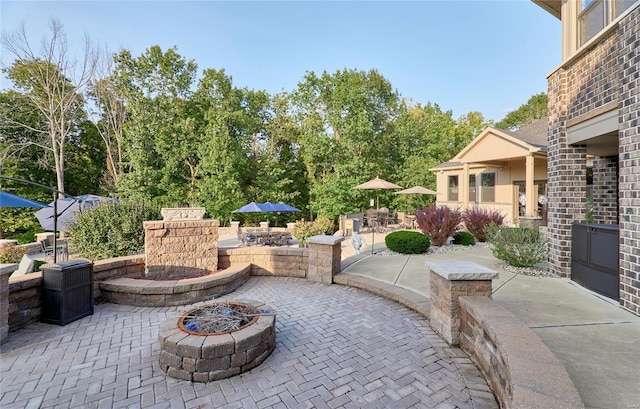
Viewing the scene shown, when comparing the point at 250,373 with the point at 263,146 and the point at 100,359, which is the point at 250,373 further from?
the point at 263,146

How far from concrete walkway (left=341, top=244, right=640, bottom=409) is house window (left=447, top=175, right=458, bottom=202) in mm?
12073

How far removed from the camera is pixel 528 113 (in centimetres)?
3475

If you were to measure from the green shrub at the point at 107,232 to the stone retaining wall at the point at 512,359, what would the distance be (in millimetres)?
7029

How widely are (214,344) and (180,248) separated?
3.74 m

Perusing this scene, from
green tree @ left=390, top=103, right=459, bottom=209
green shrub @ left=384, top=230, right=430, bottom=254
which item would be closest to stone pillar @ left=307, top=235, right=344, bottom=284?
green shrub @ left=384, top=230, right=430, bottom=254

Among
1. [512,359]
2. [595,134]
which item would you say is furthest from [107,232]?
[595,134]

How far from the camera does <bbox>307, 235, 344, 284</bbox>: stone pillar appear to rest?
6402 mm

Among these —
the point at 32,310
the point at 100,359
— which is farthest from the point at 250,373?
the point at 32,310

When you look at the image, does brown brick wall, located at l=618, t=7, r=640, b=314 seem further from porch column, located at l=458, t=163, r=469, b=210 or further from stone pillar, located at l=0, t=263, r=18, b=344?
porch column, located at l=458, t=163, r=469, b=210

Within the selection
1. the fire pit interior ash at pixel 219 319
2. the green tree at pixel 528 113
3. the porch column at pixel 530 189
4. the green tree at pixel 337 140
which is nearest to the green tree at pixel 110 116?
the green tree at pixel 337 140

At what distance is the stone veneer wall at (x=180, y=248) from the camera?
602 cm

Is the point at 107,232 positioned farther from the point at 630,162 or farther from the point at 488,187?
the point at 488,187

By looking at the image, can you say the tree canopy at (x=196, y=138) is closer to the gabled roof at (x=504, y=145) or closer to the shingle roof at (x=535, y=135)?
the gabled roof at (x=504, y=145)

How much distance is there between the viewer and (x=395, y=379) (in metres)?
2.96
